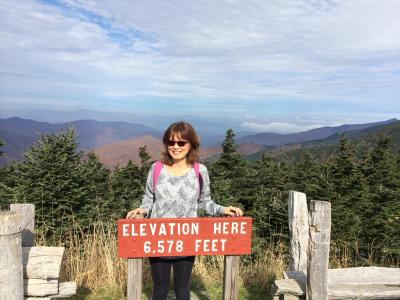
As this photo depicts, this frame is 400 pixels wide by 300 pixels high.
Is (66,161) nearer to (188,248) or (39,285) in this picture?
(39,285)

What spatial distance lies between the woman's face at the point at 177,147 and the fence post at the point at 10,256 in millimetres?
1376

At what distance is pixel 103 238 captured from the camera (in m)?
5.70

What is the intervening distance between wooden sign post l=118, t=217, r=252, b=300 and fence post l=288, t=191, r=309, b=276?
1.57m

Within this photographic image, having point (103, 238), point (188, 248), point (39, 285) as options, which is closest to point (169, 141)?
point (188, 248)

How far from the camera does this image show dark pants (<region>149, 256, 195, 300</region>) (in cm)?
332

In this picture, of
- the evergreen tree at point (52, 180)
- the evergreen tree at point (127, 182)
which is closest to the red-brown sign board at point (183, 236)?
the evergreen tree at point (52, 180)

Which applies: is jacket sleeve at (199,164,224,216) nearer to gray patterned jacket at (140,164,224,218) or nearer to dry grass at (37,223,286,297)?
gray patterned jacket at (140,164,224,218)

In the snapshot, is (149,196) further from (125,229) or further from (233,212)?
(233,212)

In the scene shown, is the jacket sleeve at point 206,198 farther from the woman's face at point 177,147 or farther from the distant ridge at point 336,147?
the distant ridge at point 336,147

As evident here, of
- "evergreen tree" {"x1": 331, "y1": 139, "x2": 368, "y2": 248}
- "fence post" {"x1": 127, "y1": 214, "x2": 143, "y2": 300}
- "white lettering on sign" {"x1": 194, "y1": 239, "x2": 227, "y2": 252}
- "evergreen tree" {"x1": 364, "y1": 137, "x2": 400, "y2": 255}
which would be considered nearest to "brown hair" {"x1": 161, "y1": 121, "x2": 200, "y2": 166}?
"fence post" {"x1": 127, "y1": 214, "x2": 143, "y2": 300}

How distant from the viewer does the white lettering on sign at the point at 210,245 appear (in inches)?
130

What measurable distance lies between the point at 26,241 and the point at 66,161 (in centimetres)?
650

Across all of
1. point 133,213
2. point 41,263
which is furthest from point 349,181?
point 41,263

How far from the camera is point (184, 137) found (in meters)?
3.26
